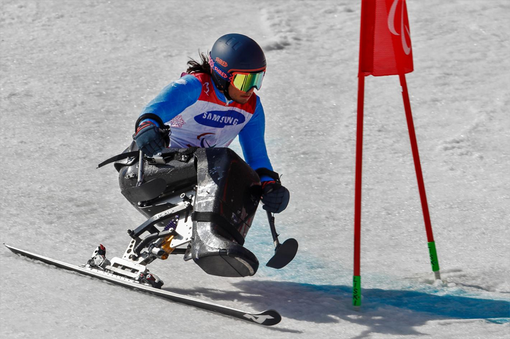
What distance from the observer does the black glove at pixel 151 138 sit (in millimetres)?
4562

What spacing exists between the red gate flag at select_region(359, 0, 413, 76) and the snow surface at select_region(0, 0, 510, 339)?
1.47m

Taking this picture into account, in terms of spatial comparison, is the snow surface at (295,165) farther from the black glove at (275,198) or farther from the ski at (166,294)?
the black glove at (275,198)

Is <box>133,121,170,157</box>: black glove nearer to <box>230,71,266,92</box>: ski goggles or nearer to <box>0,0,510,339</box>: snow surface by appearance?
<box>230,71,266,92</box>: ski goggles

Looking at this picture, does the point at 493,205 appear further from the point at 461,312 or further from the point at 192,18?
the point at 192,18

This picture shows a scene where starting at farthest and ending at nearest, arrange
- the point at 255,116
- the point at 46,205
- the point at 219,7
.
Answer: the point at 219,7 < the point at 46,205 < the point at 255,116

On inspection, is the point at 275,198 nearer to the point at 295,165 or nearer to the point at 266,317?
the point at 266,317

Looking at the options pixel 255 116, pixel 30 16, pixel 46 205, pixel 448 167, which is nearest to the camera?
pixel 255 116

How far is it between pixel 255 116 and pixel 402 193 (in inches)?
83.6

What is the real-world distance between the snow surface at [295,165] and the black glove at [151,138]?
2.80 ft

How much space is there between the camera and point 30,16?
33.6ft

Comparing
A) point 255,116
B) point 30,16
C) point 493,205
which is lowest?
point 493,205

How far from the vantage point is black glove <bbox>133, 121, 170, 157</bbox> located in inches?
180

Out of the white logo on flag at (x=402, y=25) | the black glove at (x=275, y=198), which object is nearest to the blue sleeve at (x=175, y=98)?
the black glove at (x=275, y=198)

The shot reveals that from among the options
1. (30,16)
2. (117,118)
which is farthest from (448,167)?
(30,16)
